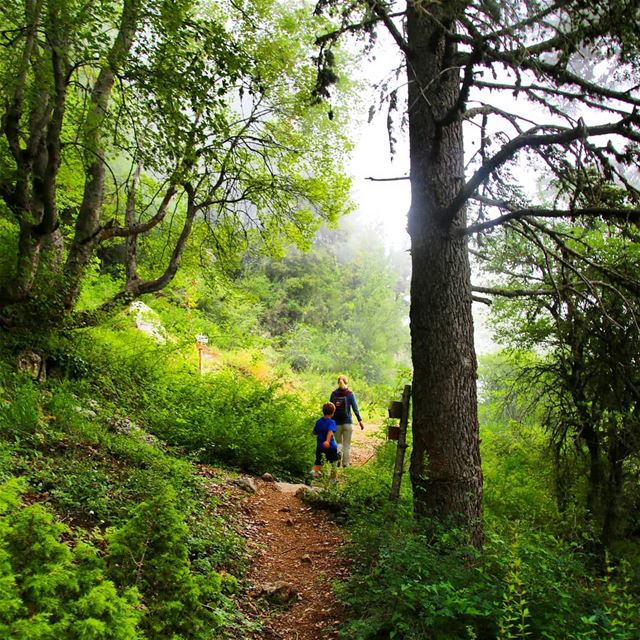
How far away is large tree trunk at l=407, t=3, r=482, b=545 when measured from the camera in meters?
4.66

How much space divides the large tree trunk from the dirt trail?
48.2 inches

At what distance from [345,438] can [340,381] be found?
45.1 inches

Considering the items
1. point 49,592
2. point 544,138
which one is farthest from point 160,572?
point 544,138

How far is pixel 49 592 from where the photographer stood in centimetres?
197

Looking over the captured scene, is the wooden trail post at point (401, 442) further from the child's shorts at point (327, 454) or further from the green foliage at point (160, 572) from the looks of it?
the child's shorts at point (327, 454)

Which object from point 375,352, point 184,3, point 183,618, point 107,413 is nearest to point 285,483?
point 107,413

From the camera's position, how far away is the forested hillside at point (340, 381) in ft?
9.57

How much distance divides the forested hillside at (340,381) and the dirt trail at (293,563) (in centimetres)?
3

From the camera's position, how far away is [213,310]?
2081 cm

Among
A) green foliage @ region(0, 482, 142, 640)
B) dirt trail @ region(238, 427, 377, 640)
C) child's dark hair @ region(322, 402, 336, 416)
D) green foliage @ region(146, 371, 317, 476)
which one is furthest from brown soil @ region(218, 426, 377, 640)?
green foliage @ region(0, 482, 142, 640)

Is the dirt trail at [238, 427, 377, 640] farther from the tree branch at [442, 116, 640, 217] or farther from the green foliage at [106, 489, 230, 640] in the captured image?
the tree branch at [442, 116, 640, 217]

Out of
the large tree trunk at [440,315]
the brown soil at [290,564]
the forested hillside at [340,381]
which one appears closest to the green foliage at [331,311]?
the forested hillside at [340,381]

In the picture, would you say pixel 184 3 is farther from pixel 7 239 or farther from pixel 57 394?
pixel 57 394

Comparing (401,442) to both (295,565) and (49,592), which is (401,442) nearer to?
(295,565)
